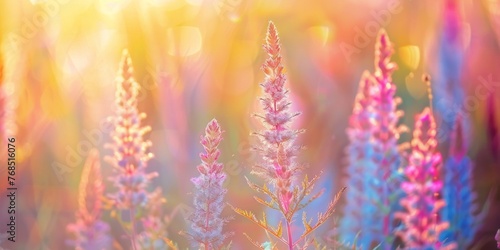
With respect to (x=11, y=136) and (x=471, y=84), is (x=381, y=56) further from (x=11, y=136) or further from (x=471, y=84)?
(x=11, y=136)

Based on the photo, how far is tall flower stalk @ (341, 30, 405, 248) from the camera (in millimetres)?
2361

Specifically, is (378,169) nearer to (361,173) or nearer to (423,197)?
(361,173)

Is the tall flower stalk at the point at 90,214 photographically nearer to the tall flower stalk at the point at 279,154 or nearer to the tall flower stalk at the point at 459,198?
the tall flower stalk at the point at 279,154

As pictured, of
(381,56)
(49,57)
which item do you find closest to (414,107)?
(381,56)

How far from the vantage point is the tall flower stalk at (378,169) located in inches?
93.0

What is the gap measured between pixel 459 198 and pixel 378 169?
0.56m

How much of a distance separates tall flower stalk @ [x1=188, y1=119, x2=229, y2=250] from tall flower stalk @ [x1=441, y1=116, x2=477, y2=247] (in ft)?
4.52

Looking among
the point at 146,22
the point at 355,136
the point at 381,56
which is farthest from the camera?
the point at 146,22

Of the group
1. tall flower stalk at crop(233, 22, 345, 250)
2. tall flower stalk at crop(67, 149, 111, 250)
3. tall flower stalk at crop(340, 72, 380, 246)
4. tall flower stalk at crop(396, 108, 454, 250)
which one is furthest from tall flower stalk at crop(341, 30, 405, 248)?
tall flower stalk at crop(67, 149, 111, 250)

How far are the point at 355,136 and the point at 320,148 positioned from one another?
27cm

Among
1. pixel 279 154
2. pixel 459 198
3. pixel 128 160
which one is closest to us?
pixel 279 154

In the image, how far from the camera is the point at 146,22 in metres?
2.97

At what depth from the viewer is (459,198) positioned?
264cm

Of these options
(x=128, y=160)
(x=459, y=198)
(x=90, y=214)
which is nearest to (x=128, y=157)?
(x=128, y=160)
